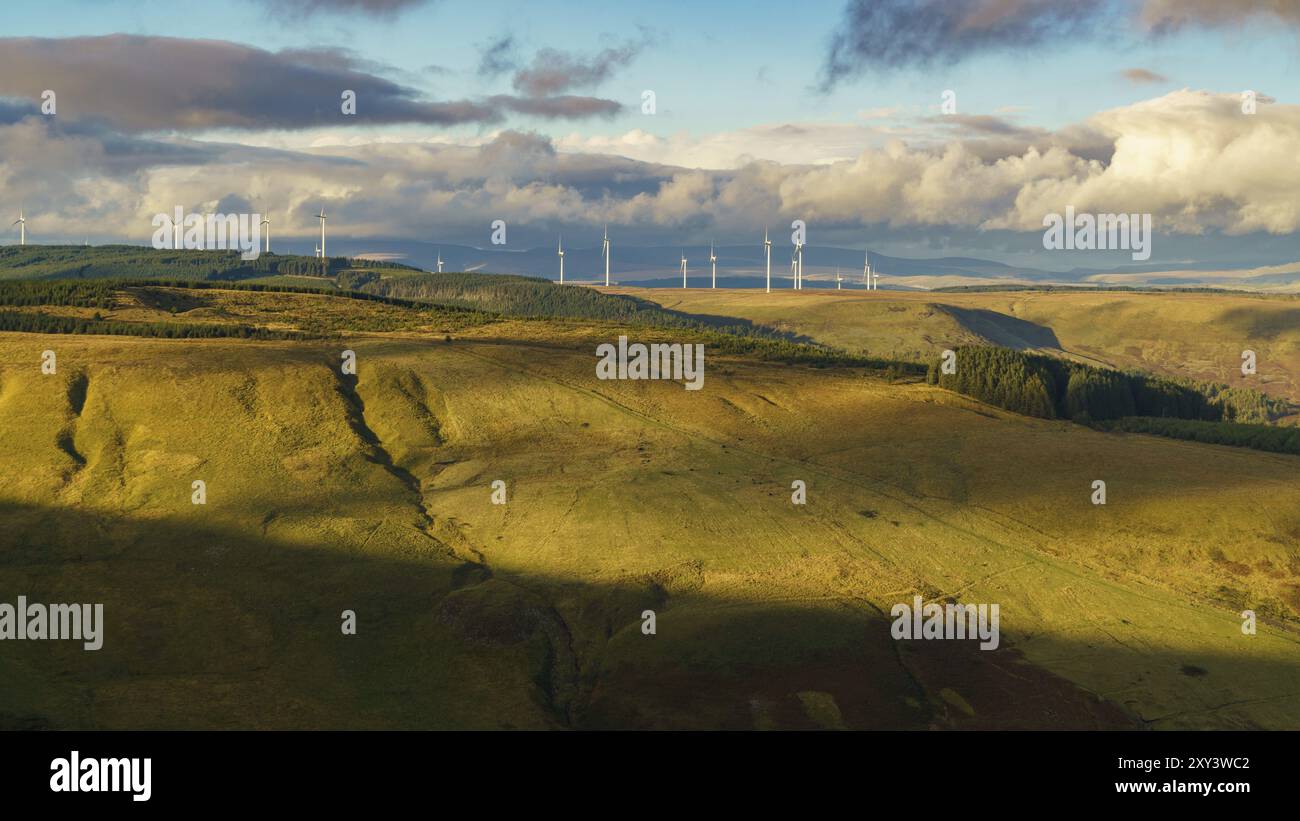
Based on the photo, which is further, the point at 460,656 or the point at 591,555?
the point at 591,555

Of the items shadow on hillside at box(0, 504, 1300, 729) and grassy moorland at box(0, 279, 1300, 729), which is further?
grassy moorland at box(0, 279, 1300, 729)

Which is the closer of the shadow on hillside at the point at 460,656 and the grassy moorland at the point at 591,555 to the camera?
the shadow on hillside at the point at 460,656

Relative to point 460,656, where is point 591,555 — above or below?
above
